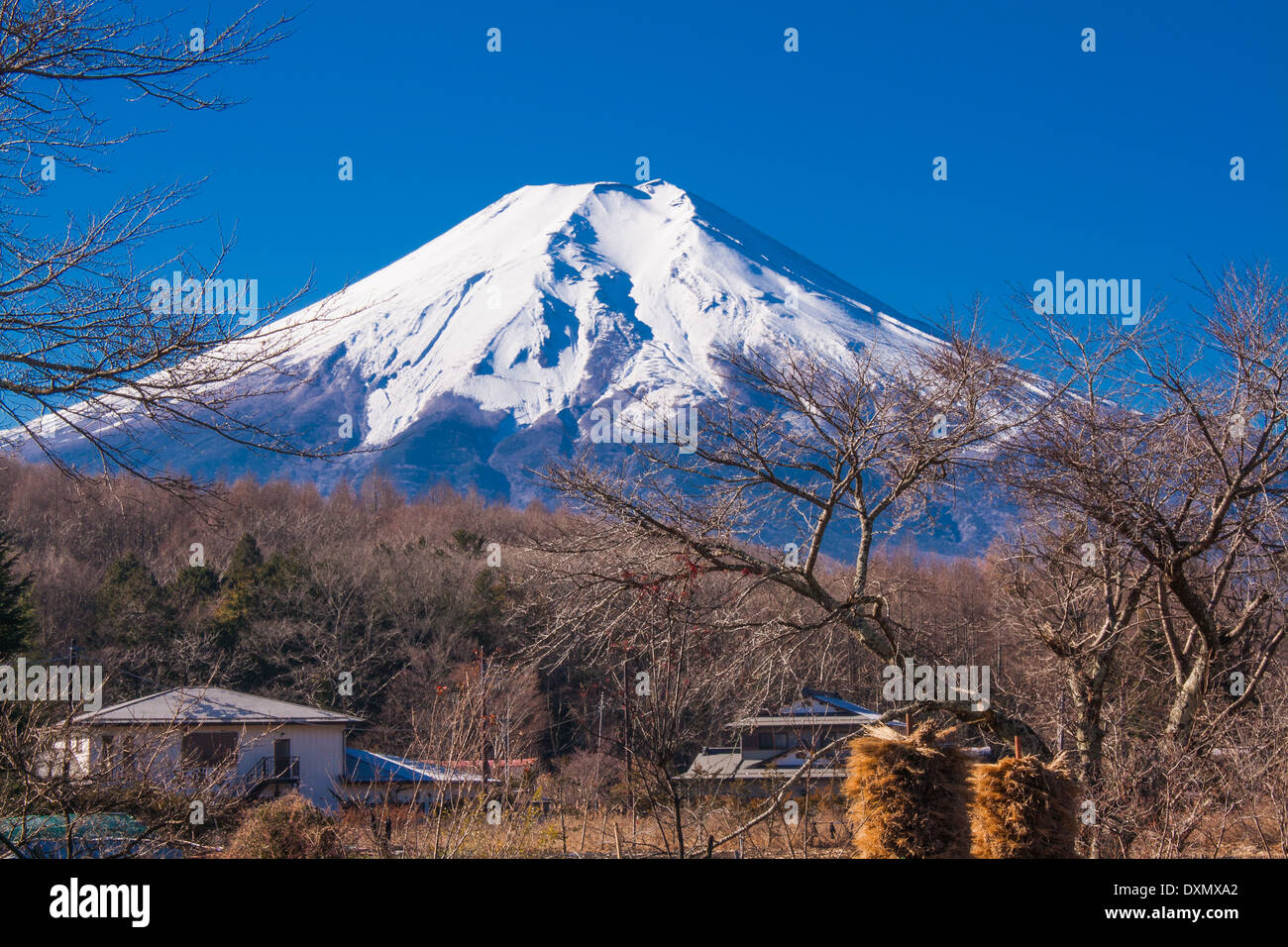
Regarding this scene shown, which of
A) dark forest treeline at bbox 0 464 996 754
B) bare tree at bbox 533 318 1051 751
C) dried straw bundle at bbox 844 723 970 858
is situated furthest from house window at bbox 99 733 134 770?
dark forest treeline at bbox 0 464 996 754

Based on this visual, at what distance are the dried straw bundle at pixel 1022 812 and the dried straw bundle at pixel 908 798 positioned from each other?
0.11 m

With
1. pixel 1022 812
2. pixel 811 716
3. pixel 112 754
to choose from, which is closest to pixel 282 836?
pixel 112 754

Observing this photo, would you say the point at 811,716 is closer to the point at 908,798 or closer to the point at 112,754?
the point at 908,798

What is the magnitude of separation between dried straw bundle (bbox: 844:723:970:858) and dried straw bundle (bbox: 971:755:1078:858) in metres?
0.11

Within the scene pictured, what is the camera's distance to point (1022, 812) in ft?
19.1

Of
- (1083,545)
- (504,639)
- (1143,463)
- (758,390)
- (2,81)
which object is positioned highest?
(2,81)

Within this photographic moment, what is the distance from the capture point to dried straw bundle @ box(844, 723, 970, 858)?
583cm

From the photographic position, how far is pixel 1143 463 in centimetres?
983

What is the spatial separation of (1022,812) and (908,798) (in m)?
0.60

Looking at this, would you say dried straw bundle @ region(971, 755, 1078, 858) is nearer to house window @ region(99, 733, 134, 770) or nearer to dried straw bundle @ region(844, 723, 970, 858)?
dried straw bundle @ region(844, 723, 970, 858)
